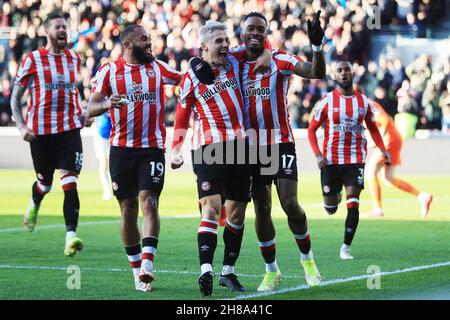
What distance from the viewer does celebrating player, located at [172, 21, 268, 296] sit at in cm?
885

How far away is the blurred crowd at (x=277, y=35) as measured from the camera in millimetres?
27766

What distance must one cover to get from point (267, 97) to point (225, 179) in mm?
846

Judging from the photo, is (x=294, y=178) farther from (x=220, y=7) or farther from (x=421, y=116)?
(x=220, y=7)

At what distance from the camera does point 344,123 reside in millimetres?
12516

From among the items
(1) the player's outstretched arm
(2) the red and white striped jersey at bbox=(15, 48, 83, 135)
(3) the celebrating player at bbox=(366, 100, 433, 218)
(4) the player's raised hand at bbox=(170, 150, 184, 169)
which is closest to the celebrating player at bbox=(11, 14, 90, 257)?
(2) the red and white striped jersey at bbox=(15, 48, 83, 135)

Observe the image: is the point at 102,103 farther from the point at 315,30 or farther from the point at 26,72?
the point at 26,72

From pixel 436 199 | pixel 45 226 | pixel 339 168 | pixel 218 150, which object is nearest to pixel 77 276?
pixel 218 150

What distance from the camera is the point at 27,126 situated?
475 inches

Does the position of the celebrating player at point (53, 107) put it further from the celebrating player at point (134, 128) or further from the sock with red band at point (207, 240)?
the sock with red band at point (207, 240)

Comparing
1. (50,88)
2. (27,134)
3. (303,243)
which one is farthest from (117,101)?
(50,88)

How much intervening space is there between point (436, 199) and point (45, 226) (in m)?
7.95

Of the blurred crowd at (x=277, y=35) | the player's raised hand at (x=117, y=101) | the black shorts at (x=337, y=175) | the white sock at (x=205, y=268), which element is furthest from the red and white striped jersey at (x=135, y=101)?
the blurred crowd at (x=277, y=35)

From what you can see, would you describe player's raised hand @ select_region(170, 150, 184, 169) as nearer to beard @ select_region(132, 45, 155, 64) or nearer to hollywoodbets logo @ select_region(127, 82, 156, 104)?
hollywoodbets logo @ select_region(127, 82, 156, 104)

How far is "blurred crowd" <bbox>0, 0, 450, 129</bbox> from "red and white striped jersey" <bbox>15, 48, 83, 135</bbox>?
51.4 feet
